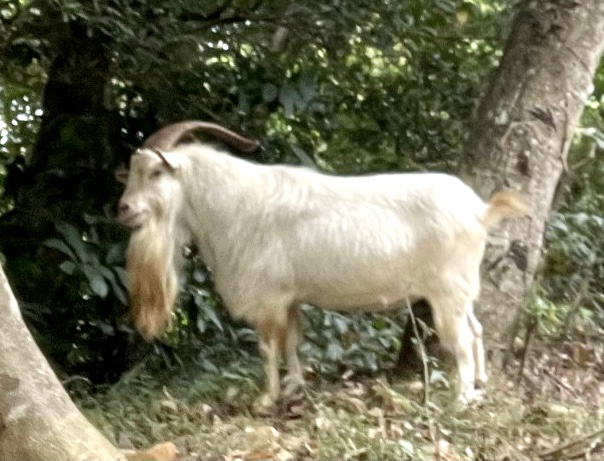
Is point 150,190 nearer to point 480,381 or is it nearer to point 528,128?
point 480,381

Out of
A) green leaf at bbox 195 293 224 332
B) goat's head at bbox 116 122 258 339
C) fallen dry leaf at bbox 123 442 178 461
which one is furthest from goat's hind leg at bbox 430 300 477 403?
green leaf at bbox 195 293 224 332

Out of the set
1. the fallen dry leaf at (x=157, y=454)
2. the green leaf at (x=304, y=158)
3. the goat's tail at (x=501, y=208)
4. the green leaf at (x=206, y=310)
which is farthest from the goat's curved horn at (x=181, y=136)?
the fallen dry leaf at (x=157, y=454)

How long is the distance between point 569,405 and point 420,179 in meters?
1.04

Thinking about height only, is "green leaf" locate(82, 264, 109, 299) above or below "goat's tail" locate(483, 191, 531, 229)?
below

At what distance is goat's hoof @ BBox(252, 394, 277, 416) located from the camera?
450 centimetres

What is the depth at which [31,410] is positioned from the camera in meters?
3.31

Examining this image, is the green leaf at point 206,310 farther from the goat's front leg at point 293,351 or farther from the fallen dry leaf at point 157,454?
the fallen dry leaf at point 157,454

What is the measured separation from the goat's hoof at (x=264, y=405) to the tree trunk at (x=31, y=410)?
1.15 m

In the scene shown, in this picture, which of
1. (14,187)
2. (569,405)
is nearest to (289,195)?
(569,405)

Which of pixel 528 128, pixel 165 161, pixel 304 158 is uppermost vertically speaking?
pixel 528 128

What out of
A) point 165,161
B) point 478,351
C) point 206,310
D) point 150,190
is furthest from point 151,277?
point 478,351

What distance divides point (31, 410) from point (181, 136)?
64.5 inches

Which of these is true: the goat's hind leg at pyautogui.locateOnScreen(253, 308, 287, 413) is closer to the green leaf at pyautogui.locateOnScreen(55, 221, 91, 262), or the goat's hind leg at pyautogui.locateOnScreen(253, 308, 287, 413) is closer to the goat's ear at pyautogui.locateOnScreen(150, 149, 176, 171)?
the goat's ear at pyautogui.locateOnScreen(150, 149, 176, 171)

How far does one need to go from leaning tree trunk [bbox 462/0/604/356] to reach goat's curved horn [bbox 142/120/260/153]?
0.95m
